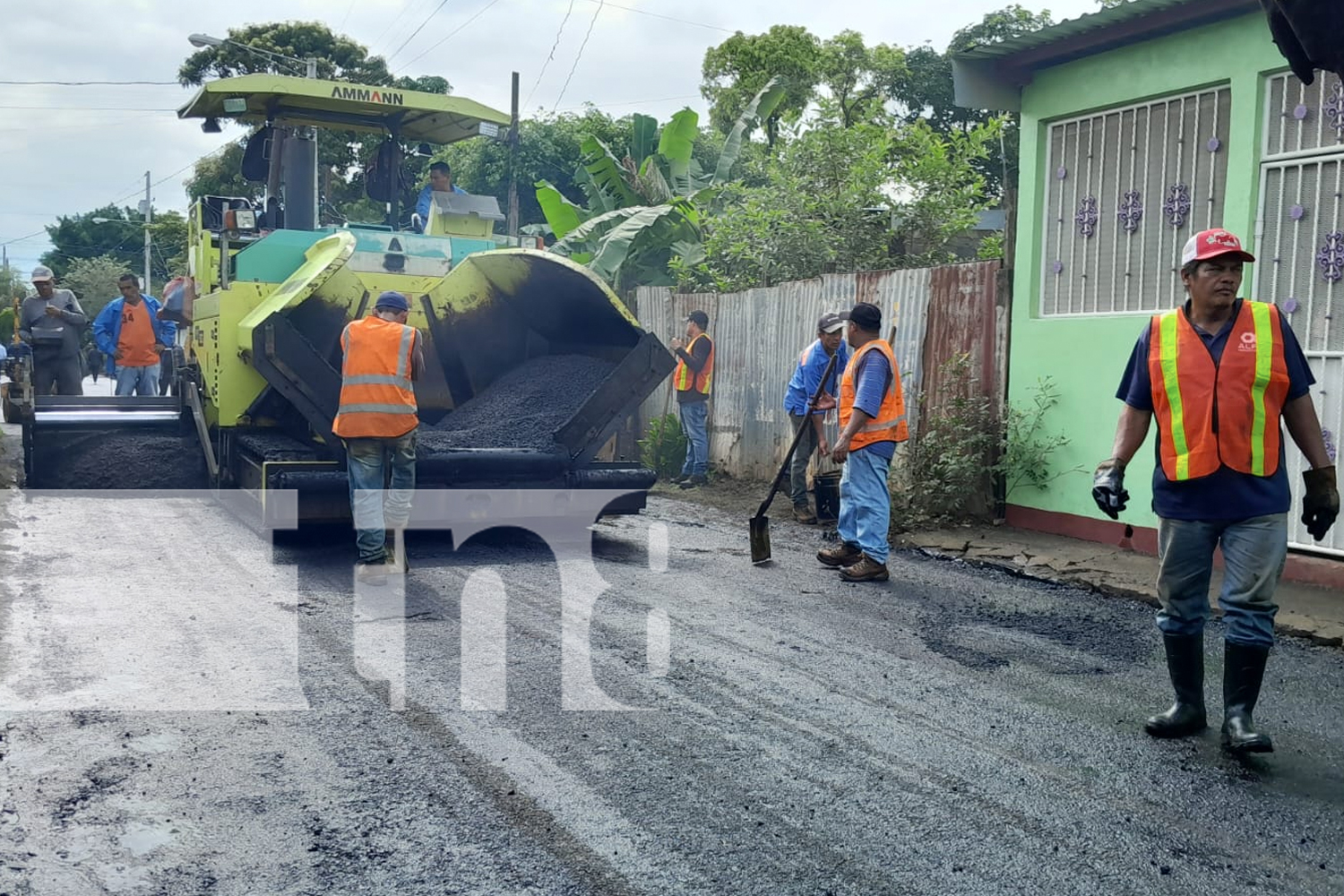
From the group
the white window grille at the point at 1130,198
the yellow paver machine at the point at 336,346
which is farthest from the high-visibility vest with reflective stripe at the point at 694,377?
the white window grille at the point at 1130,198

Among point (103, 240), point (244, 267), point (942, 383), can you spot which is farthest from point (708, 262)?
point (103, 240)

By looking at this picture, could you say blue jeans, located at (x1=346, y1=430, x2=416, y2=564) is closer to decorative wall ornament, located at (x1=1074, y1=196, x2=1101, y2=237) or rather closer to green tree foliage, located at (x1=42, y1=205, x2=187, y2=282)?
decorative wall ornament, located at (x1=1074, y1=196, x2=1101, y2=237)

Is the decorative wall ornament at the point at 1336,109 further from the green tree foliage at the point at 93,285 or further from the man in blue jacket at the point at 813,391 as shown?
the green tree foliage at the point at 93,285

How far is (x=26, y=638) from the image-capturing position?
16.8ft

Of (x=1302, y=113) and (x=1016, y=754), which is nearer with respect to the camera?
(x=1016, y=754)

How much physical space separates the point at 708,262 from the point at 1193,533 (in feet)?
34.4

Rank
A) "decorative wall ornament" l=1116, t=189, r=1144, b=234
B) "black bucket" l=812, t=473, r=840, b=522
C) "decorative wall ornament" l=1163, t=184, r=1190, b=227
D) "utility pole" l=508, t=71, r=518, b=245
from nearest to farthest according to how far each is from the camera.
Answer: "decorative wall ornament" l=1163, t=184, r=1190, b=227 < "decorative wall ornament" l=1116, t=189, r=1144, b=234 < "black bucket" l=812, t=473, r=840, b=522 < "utility pole" l=508, t=71, r=518, b=245

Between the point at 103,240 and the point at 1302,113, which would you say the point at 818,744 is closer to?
the point at 1302,113

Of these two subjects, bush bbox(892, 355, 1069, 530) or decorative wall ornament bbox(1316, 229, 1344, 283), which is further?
bush bbox(892, 355, 1069, 530)

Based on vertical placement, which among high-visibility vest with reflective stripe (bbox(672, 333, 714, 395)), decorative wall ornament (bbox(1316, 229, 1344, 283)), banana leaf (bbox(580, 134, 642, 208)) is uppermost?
banana leaf (bbox(580, 134, 642, 208))

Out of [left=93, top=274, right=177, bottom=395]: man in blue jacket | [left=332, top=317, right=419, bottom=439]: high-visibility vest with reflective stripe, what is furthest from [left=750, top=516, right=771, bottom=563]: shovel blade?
[left=93, top=274, right=177, bottom=395]: man in blue jacket

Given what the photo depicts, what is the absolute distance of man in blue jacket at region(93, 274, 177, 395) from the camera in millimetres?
12938

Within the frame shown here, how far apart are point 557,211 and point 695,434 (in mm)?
6337

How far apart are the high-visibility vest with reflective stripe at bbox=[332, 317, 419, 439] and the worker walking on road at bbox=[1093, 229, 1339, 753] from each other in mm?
4155
